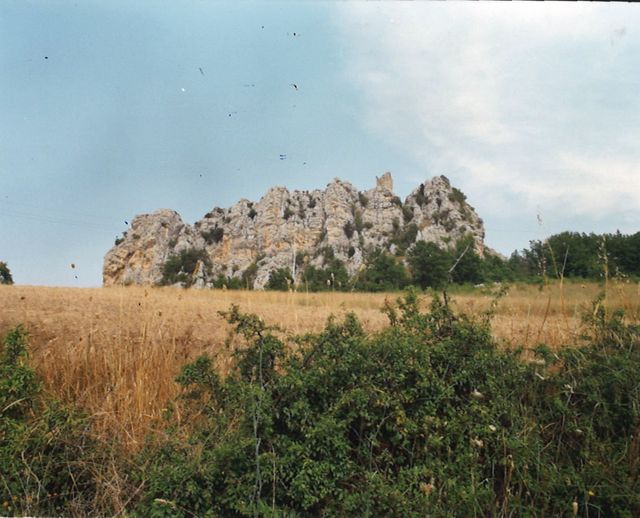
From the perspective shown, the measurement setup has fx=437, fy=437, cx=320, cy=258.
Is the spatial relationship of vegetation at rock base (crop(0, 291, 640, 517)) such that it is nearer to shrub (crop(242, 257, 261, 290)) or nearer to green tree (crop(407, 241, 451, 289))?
shrub (crop(242, 257, 261, 290))

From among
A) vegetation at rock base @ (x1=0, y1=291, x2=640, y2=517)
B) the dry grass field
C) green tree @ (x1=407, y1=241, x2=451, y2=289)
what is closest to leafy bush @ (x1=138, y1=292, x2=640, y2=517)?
vegetation at rock base @ (x1=0, y1=291, x2=640, y2=517)

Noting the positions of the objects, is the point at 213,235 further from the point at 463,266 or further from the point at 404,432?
the point at 404,432

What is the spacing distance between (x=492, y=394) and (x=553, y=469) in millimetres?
490

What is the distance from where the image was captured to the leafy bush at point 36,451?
7.99 ft

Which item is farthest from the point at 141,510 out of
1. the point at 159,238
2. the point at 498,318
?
the point at 159,238

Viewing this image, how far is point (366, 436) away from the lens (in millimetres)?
2520

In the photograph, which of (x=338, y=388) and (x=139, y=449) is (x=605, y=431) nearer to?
(x=338, y=388)

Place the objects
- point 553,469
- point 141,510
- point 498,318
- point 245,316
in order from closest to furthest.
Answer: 1. point 141,510
2. point 553,469
3. point 245,316
4. point 498,318

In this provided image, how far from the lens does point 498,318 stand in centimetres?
604

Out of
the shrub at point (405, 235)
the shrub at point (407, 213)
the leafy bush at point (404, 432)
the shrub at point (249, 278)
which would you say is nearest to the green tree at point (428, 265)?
the shrub at point (249, 278)

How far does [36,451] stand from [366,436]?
1989 millimetres

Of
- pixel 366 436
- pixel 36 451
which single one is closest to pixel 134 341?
pixel 36 451

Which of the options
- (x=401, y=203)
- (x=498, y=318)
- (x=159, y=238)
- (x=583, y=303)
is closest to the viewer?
(x=583, y=303)

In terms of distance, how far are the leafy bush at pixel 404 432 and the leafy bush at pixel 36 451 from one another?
487 mm
